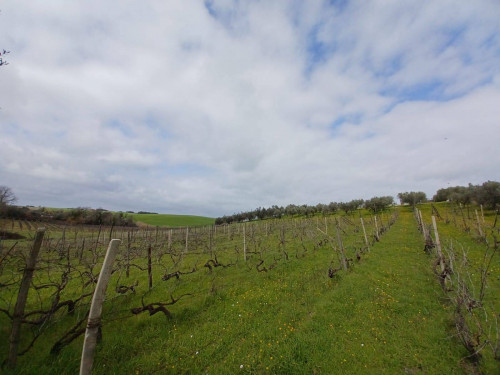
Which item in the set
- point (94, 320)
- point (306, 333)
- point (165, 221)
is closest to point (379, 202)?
point (165, 221)

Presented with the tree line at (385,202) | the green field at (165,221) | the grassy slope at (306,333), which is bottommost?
the grassy slope at (306,333)

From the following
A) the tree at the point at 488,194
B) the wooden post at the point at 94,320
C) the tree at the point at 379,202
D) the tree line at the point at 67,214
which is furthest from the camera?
the tree at the point at 379,202

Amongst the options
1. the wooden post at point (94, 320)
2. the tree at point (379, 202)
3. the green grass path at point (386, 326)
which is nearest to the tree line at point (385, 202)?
the tree at point (379, 202)

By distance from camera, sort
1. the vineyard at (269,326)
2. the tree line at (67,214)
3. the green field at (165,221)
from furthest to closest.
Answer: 1. the green field at (165,221)
2. the tree line at (67,214)
3. the vineyard at (269,326)

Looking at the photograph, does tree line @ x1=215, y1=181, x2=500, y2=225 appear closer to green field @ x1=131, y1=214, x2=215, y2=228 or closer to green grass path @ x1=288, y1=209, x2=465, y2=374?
green field @ x1=131, y1=214, x2=215, y2=228

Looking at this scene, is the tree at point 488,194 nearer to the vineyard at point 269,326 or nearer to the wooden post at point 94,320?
the vineyard at point 269,326

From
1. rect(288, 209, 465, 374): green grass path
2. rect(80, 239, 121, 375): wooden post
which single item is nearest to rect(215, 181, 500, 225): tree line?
rect(288, 209, 465, 374): green grass path

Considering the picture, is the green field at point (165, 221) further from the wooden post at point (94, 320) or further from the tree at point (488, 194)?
the tree at point (488, 194)

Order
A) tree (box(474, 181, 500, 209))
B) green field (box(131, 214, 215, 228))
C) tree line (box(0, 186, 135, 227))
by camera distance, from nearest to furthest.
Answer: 1. tree line (box(0, 186, 135, 227))
2. tree (box(474, 181, 500, 209))
3. green field (box(131, 214, 215, 228))

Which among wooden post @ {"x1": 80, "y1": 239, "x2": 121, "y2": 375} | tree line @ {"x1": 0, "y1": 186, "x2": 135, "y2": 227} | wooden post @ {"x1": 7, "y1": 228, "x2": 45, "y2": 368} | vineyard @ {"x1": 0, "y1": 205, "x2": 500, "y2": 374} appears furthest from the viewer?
tree line @ {"x1": 0, "y1": 186, "x2": 135, "y2": 227}

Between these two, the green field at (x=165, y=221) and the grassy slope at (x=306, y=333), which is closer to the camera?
the grassy slope at (x=306, y=333)

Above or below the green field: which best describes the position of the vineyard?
below

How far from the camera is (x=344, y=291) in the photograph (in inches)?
354

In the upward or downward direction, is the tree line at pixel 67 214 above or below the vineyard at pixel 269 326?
above
